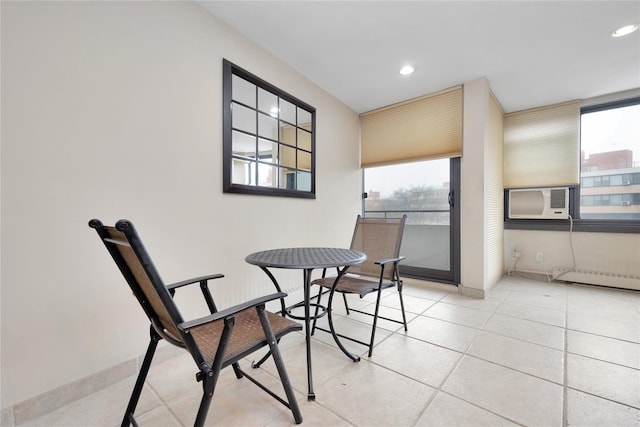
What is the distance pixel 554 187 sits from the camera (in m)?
3.68

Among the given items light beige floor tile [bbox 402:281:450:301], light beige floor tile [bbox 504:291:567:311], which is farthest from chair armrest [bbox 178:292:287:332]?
light beige floor tile [bbox 504:291:567:311]

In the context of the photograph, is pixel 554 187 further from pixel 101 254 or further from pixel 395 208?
pixel 101 254

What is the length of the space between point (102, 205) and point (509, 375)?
2702 millimetres

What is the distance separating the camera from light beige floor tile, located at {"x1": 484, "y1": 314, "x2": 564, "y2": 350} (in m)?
2.05

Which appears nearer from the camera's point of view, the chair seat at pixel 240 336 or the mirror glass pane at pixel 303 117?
the chair seat at pixel 240 336

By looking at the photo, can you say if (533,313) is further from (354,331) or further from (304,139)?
(304,139)

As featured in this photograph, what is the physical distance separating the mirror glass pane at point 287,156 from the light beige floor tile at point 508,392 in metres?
2.33

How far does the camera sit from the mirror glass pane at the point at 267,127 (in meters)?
2.52

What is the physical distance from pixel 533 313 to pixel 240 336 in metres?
2.92

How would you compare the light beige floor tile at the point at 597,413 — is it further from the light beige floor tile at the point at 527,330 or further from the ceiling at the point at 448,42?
the ceiling at the point at 448,42

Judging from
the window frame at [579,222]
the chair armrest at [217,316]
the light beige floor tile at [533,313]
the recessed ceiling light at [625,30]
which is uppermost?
the recessed ceiling light at [625,30]

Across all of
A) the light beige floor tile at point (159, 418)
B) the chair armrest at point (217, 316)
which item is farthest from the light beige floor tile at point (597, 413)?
the light beige floor tile at point (159, 418)

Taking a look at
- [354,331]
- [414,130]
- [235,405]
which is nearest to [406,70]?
[414,130]

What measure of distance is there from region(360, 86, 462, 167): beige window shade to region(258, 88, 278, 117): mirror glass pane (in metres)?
1.79
